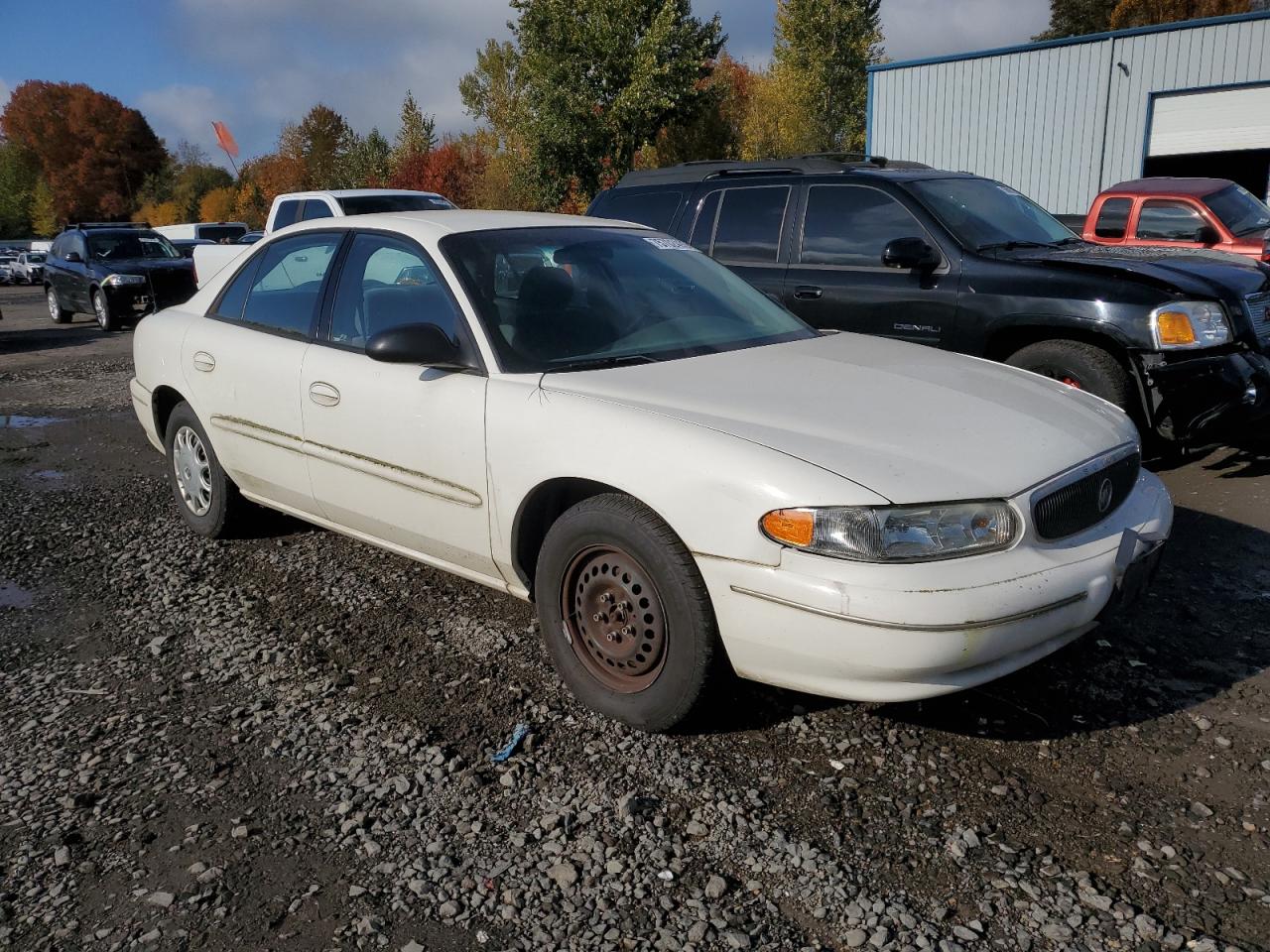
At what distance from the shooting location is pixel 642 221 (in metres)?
7.54

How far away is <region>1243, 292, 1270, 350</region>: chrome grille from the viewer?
5773 millimetres

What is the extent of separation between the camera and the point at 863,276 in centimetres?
641

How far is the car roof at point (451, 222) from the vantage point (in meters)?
3.97

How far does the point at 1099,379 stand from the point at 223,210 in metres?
61.2

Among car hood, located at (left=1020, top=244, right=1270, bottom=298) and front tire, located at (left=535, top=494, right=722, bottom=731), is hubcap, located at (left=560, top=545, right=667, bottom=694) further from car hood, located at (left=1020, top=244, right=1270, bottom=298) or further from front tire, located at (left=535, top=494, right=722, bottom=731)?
car hood, located at (left=1020, top=244, right=1270, bottom=298)

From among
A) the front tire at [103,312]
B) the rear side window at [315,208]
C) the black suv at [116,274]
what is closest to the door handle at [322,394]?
the rear side window at [315,208]

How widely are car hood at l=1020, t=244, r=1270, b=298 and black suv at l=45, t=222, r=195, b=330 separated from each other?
568 inches

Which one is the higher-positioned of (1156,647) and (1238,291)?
(1238,291)

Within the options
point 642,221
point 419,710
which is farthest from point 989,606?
point 642,221

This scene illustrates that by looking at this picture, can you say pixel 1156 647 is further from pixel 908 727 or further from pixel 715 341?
pixel 715 341

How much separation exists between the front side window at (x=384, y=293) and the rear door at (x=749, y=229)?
10.4ft

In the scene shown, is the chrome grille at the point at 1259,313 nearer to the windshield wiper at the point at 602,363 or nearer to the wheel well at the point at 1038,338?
the wheel well at the point at 1038,338

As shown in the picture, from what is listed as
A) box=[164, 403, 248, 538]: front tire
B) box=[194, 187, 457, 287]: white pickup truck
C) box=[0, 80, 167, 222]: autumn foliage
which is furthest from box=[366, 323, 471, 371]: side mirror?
box=[0, 80, 167, 222]: autumn foliage

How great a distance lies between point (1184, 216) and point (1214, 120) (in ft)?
32.5
